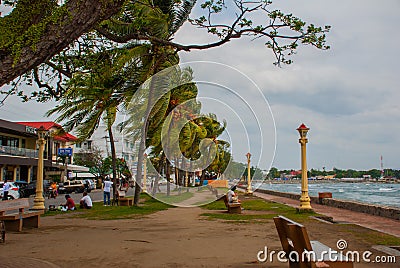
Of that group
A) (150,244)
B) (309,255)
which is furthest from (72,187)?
(309,255)

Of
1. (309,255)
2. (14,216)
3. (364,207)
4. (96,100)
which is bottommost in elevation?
(364,207)

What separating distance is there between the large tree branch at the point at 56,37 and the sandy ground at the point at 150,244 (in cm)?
288

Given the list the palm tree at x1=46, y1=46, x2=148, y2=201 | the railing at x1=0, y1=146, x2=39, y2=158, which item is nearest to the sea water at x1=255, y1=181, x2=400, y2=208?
A: the palm tree at x1=46, y1=46, x2=148, y2=201

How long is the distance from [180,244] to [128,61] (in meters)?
11.4

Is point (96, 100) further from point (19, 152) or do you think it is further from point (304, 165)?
point (19, 152)

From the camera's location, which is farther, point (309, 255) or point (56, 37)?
point (56, 37)

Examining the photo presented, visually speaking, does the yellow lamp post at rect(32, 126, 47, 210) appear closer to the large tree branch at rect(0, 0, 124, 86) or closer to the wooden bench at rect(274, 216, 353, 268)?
the large tree branch at rect(0, 0, 124, 86)

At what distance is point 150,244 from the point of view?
26.5ft

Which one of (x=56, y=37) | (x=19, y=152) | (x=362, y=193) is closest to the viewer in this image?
(x=56, y=37)

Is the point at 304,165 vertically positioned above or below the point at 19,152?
below

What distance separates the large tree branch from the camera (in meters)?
4.99

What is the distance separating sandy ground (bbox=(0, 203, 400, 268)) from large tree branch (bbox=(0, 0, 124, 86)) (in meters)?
2.88

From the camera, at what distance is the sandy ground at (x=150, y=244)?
6.38 metres

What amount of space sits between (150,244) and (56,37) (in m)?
4.43
